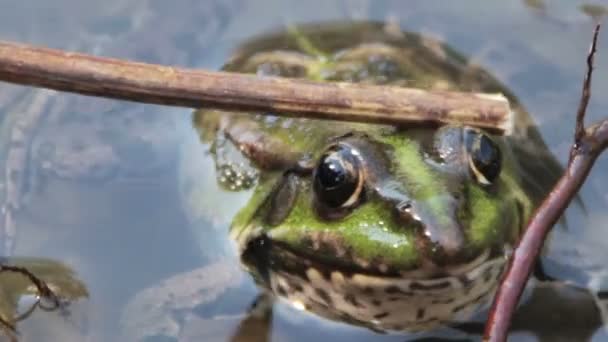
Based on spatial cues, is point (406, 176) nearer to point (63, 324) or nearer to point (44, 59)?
point (44, 59)

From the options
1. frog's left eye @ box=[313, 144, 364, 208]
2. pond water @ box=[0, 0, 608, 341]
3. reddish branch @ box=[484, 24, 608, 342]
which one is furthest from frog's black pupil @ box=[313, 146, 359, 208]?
pond water @ box=[0, 0, 608, 341]

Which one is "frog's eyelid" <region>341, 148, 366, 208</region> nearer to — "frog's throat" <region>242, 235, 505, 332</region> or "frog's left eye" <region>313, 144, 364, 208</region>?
"frog's left eye" <region>313, 144, 364, 208</region>

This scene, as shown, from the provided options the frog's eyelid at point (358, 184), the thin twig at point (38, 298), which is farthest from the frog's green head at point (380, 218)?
the thin twig at point (38, 298)

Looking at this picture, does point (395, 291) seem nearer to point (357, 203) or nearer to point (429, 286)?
point (429, 286)

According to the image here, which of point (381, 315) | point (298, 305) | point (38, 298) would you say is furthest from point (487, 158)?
point (38, 298)

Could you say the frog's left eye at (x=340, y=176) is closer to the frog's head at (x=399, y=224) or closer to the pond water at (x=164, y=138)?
the frog's head at (x=399, y=224)

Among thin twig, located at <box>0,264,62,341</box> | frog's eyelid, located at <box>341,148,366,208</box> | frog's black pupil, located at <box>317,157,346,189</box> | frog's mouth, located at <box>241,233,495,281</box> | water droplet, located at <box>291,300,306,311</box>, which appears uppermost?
thin twig, located at <box>0,264,62,341</box>
